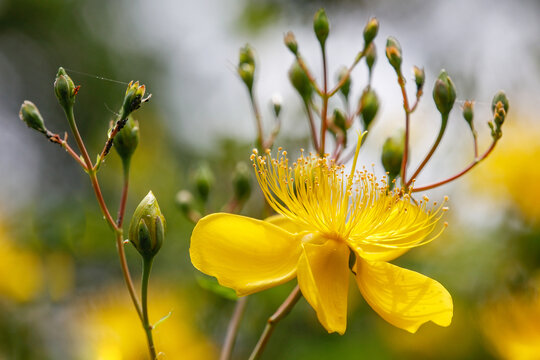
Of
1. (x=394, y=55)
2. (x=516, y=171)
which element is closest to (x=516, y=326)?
(x=516, y=171)

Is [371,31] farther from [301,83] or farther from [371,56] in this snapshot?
[301,83]

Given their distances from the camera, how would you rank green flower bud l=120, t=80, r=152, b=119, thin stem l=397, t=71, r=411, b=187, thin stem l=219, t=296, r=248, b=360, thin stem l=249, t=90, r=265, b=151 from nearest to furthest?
green flower bud l=120, t=80, r=152, b=119, thin stem l=397, t=71, r=411, b=187, thin stem l=219, t=296, r=248, b=360, thin stem l=249, t=90, r=265, b=151

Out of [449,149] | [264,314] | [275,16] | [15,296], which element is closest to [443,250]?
[449,149]

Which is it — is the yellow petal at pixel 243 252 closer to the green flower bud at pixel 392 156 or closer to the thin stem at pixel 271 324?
the thin stem at pixel 271 324

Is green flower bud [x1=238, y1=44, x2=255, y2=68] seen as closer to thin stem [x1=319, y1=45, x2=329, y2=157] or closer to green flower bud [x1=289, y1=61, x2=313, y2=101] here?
green flower bud [x1=289, y1=61, x2=313, y2=101]

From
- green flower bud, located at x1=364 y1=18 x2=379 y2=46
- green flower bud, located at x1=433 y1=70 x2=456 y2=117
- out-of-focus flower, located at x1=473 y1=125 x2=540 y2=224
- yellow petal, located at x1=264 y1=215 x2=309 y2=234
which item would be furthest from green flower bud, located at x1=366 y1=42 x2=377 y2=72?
out-of-focus flower, located at x1=473 y1=125 x2=540 y2=224

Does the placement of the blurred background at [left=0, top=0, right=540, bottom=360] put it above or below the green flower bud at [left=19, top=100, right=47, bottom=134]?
below
